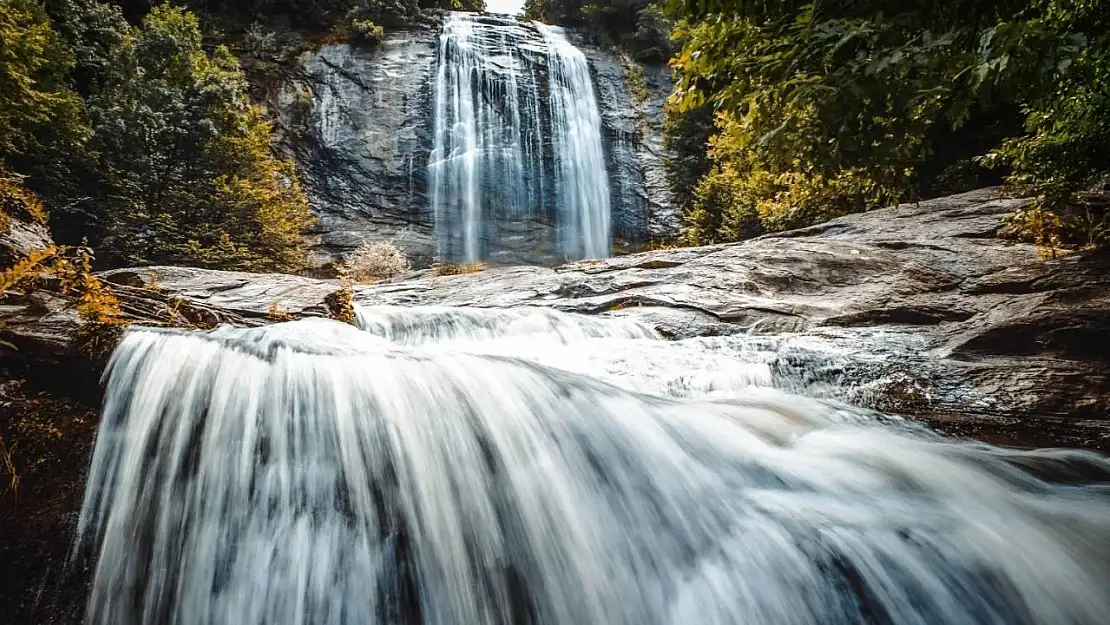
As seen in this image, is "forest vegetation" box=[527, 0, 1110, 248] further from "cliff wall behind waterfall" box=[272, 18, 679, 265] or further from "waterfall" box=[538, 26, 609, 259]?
"cliff wall behind waterfall" box=[272, 18, 679, 265]

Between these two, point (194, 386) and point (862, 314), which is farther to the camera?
point (862, 314)

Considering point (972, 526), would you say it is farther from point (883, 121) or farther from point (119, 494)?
point (119, 494)

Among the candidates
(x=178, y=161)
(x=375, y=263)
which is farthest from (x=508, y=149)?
(x=178, y=161)

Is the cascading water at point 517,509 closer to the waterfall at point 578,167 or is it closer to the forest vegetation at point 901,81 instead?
the forest vegetation at point 901,81

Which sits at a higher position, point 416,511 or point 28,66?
point 28,66

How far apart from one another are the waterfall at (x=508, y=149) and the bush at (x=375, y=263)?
76.7 inches

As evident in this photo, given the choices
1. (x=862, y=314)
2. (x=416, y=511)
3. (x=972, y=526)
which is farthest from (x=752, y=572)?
(x=862, y=314)

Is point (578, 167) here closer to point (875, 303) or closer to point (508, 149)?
point (508, 149)

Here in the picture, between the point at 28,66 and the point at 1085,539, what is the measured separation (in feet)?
44.6

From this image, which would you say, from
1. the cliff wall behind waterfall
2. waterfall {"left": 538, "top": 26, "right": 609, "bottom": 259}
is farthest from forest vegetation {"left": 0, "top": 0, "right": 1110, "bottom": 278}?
waterfall {"left": 538, "top": 26, "right": 609, "bottom": 259}

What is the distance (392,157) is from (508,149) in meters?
3.83

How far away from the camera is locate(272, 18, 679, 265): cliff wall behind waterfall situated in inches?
616

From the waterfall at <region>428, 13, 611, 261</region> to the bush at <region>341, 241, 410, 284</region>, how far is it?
195 cm

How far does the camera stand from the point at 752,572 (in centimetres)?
186
